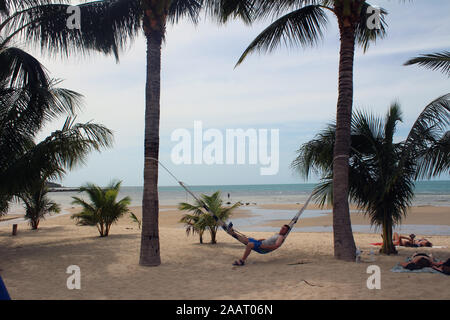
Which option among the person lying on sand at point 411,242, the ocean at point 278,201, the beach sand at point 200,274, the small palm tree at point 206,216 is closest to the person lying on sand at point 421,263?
the beach sand at point 200,274

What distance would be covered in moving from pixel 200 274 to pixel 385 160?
4.64 meters

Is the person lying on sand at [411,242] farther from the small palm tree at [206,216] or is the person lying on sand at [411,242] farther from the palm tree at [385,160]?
the small palm tree at [206,216]

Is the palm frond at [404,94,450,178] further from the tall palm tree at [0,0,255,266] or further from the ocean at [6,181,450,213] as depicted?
the ocean at [6,181,450,213]

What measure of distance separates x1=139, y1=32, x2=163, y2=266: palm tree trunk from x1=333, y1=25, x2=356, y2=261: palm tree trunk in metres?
3.49

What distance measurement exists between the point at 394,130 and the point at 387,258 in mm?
2781

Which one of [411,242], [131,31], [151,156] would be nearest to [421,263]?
[411,242]

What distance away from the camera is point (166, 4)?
711cm

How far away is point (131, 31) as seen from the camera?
8625 mm

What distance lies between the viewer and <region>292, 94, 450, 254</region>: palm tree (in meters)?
7.25

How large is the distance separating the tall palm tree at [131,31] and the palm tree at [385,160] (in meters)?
3.67

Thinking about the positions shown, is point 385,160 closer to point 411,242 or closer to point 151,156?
point 411,242

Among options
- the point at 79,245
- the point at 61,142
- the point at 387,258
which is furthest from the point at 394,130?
the point at 79,245

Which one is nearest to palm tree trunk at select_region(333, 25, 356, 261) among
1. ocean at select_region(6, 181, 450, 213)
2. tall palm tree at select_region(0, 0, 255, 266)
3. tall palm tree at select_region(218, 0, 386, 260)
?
tall palm tree at select_region(218, 0, 386, 260)
